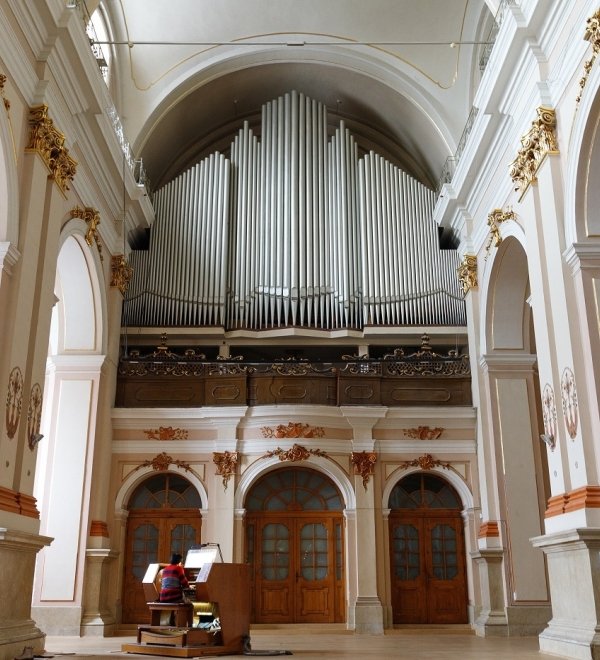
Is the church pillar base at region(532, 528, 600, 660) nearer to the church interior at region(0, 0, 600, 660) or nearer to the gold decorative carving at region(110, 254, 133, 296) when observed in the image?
the church interior at region(0, 0, 600, 660)

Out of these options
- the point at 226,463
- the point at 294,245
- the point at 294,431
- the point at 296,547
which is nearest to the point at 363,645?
the point at 296,547

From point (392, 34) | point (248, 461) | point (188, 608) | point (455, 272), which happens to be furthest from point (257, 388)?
point (392, 34)

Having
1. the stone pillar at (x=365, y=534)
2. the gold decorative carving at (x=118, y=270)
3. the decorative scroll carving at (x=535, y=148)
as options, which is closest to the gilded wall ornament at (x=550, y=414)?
the decorative scroll carving at (x=535, y=148)

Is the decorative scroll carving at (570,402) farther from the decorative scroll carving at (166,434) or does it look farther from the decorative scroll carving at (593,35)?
the decorative scroll carving at (166,434)

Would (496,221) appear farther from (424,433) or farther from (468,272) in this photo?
(424,433)

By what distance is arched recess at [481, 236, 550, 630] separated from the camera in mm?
11492

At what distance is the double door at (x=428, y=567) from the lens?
42.0 feet

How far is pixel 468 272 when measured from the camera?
44.2 ft

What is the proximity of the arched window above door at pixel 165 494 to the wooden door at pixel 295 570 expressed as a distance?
1230 mm

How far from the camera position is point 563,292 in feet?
28.6

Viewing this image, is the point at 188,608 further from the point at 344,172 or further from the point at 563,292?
the point at 344,172

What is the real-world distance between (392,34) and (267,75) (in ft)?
9.21

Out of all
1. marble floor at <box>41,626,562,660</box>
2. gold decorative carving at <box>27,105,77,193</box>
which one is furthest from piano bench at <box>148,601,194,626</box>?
gold decorative carving at <box>27,105,77,193</box>

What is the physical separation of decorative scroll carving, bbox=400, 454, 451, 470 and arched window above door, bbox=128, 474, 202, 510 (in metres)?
3.56
